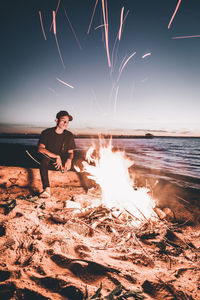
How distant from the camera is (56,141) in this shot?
17.0 ft

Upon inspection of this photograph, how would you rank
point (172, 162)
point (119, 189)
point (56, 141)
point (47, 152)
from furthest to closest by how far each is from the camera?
point (172, 162), point (56, 141), point (47, 152), point (119, 189)

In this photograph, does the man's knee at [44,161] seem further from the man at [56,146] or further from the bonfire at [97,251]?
the bonfire at [97,251]

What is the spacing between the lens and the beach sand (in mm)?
1604

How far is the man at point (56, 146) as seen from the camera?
15.1 ft

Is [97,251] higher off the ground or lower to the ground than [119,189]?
lower

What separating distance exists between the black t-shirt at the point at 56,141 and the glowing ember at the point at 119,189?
1.44 metres

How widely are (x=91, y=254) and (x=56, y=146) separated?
3.74m

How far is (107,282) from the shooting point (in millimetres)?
1707

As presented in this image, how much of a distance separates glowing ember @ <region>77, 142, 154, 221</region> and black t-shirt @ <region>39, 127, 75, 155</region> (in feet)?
4.74

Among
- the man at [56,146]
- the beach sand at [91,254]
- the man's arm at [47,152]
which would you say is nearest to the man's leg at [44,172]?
the man at [56,146]

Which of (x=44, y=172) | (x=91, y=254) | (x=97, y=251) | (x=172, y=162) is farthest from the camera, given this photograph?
(x=172, y=162)

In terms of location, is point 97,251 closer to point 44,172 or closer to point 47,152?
point 44,172

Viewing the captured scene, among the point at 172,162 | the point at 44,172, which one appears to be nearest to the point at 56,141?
the point at 44,172

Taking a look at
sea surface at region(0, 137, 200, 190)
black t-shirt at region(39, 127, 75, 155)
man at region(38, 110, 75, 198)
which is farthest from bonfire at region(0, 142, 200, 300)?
sea surface at region(0, 137, 200, 190)
